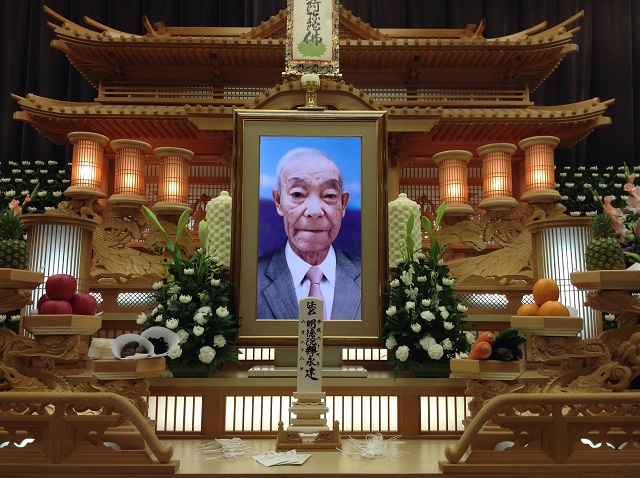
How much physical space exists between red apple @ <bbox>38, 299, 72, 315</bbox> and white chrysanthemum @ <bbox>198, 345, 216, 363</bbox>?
59cm

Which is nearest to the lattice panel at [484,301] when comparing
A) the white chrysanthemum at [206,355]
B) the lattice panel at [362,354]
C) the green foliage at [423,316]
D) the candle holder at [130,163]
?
the green foliage at [423,316]

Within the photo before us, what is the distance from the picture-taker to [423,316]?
2.61m

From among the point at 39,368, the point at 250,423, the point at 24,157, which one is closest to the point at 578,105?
the point at 250,423

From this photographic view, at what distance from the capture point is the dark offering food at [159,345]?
2.36 m

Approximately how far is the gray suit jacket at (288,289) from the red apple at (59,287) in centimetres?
92

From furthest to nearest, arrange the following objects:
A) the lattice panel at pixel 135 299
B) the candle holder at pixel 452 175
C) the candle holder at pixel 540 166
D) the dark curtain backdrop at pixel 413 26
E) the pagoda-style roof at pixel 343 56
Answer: the dark curtain backdrop at pixel 413 26
the pagoda-style roof at pixel 343 56
the candle holder at pixel 540 166
the candle holder at pixel 452 175
the lattice panel at pixel 135 299

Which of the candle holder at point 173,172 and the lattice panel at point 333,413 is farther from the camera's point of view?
the candle holder at point 173,172

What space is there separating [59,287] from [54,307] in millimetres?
87

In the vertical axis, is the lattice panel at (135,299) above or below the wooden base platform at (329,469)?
above

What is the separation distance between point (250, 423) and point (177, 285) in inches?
29.3

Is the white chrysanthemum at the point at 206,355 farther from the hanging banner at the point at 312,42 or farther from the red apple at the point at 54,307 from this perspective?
the hanging banner at the point at 312,42

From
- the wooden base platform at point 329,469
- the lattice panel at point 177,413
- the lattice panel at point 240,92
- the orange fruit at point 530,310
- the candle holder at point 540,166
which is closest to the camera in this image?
the wooden base platform at point 329,469

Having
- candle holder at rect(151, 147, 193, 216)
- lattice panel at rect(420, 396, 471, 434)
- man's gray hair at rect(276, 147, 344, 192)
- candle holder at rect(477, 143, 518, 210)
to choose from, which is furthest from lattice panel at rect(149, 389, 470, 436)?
candle holder at rect(477, 143, 518, 210)

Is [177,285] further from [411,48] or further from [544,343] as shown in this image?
[411,48]
